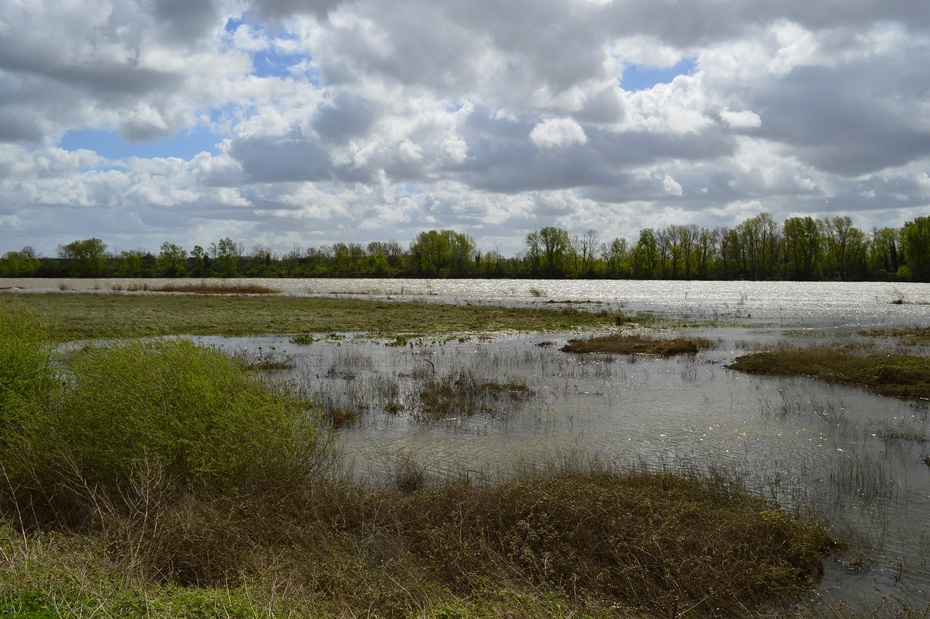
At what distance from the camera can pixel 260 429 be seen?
34.5 feet

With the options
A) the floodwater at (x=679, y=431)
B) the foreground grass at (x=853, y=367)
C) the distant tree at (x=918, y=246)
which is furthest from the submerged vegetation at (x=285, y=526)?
the distant tree at (x=918, y=246)

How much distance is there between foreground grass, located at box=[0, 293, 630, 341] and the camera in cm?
4084

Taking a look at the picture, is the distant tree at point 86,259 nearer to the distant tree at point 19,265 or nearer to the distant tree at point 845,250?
the distant tree at point 19,265

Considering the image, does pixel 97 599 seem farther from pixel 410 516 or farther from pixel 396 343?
pixel 396 343

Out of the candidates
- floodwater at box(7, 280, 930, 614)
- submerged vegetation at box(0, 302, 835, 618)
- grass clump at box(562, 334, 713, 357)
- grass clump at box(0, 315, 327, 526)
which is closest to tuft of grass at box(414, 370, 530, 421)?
floodwater at box(7, 280, 930, 614)

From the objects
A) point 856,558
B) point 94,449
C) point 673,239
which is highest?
point 673,239

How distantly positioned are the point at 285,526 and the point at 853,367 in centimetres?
2277

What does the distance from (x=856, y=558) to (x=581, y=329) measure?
115 feet

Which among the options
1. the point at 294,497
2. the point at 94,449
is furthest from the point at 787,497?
the point at 94,449

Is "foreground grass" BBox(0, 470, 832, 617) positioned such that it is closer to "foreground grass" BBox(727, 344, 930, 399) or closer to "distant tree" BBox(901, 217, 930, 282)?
"foreground grass" BBox(727, 344, 930, 399)

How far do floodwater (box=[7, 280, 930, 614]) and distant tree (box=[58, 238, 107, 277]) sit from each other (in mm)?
137117

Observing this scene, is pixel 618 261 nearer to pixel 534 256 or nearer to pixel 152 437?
pixel 534 256

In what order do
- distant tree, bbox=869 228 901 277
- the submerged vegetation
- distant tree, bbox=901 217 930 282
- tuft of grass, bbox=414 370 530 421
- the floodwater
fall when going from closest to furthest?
1. the submerged vegetation
2. the floodwater
3. tuft of grass, bbox=414 370 530 421
4. distant tree, bbox=901 217 930 282
5. distant tree, bbox=869 228 901 277

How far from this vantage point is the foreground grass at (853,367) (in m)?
21.9
